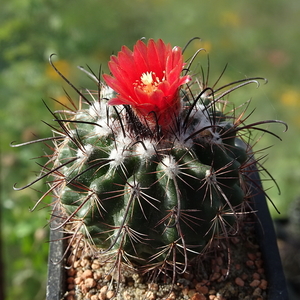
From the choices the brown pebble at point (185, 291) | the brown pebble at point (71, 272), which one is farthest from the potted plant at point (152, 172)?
the brown pebble at point (71, 272)

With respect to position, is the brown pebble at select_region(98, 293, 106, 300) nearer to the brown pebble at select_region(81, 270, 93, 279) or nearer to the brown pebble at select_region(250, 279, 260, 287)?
the brown pebble at select_region(81, 270, 93, 279)

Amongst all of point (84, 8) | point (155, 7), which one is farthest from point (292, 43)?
point (84, 8)

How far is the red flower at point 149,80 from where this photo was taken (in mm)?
869

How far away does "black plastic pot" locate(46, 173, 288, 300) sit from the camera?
1114mm

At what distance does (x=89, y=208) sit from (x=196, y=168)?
28 centimetres

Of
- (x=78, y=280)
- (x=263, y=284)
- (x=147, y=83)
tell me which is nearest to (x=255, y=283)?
(x=263, y=284)

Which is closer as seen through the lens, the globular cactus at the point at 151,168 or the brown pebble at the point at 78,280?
the globular cactus at the point at 151,168

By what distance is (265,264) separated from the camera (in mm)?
1182

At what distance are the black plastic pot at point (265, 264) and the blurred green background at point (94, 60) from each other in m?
0.17

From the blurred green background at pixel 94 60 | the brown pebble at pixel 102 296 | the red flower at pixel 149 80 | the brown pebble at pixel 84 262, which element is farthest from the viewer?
the blurred green background at pixel 94 60

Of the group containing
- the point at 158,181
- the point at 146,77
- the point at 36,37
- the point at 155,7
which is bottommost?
the point at 158,181

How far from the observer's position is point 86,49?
246 centimetres

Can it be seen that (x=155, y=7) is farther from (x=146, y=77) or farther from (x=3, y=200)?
(x=146, y=77)

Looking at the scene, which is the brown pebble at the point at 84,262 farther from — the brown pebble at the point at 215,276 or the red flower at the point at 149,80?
the red flower at the point at 149,80
